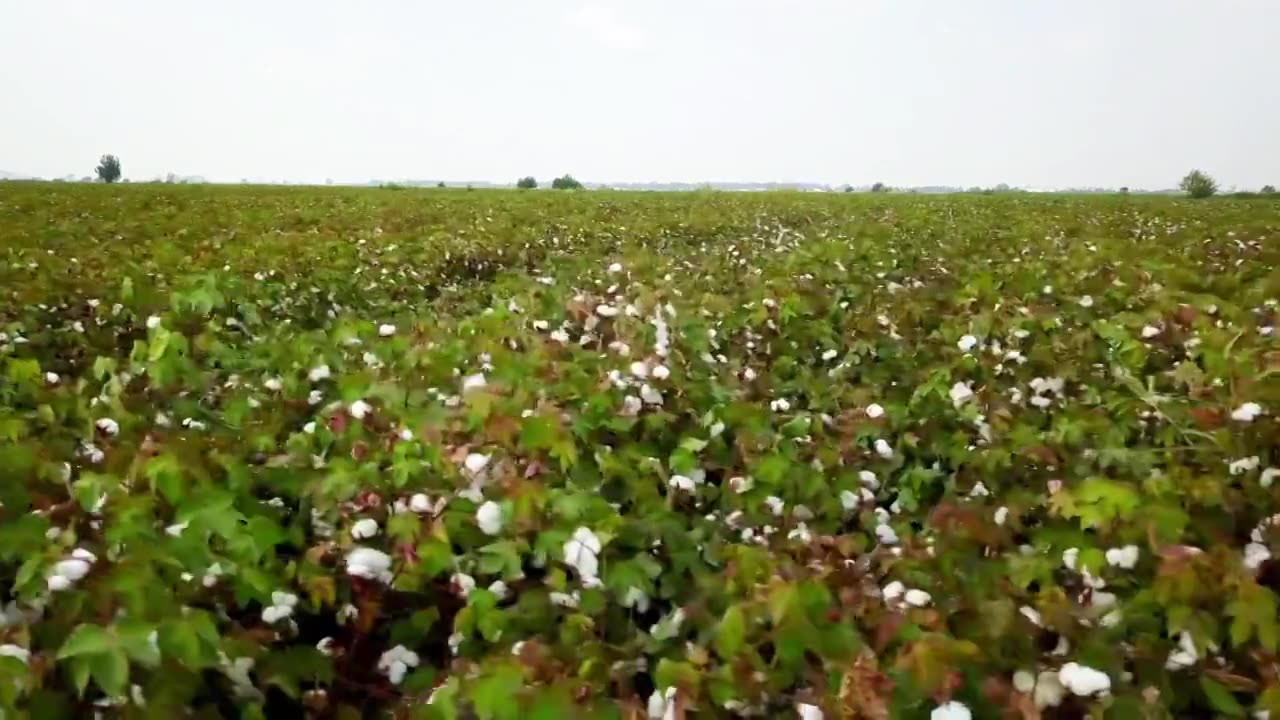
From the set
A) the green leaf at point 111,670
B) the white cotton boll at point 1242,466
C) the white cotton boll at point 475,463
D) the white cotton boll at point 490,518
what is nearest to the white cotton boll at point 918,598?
the white cotton boll at point 490,518

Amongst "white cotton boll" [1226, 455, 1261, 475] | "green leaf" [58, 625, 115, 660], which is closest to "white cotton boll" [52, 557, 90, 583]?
"green leaf" [58, 625, 115, 660]

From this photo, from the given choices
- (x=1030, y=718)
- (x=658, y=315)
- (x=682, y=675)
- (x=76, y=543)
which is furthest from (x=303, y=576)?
(x=658, y=315)

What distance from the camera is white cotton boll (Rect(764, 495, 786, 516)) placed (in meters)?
3.25

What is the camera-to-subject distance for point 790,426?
146 inches

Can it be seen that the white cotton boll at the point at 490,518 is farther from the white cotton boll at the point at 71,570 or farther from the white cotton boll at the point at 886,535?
the white cotton boll at the point at 886,535

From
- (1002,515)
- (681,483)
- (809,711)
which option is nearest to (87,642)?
(809,711)

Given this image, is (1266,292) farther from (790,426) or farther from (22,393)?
(22,393)

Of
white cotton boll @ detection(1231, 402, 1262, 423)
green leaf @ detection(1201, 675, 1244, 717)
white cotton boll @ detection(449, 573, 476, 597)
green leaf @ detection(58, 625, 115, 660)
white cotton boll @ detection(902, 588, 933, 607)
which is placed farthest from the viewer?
white cotton boll @ detection(1231, 402, 1262, 423)

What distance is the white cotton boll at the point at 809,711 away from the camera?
1.91 metres

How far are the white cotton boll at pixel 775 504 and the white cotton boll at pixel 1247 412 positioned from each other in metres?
1.63

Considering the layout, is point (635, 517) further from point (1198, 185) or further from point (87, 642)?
point (1198, 185)

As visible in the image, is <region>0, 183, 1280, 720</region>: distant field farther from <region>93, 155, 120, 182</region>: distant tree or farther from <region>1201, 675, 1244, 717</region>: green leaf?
<region>93, 155, 120, 182</region>: distant tree

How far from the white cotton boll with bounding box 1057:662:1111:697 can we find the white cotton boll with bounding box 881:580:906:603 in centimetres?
54

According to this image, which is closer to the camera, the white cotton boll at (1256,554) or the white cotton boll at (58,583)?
the white cotton boll at (58,583)
